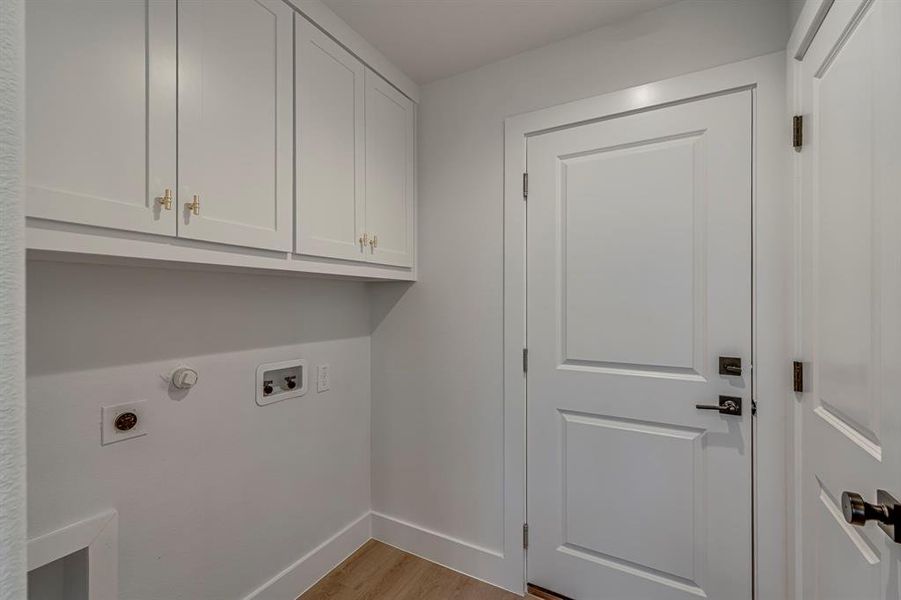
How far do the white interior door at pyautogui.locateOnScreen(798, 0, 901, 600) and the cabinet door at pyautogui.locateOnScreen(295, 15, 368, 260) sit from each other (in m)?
1.50

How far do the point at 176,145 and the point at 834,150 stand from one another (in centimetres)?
168

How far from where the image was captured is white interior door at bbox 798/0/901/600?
29.7 inches

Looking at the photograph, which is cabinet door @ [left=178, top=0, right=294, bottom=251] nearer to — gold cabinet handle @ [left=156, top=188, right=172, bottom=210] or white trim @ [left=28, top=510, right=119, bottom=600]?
gold cabinet handle @ [left=156, top=188, right=172, bottom=210]

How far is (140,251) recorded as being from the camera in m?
0.99

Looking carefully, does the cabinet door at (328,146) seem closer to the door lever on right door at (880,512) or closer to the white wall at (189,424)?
the white wall at (189,424)

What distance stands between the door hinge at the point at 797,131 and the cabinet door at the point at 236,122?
161 centimetres

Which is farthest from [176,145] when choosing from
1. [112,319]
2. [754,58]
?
[754,58]

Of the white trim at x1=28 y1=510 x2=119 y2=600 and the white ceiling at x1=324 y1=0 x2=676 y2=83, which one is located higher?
the white ceiling at x1=324 y1=0 x2=676 y2=83

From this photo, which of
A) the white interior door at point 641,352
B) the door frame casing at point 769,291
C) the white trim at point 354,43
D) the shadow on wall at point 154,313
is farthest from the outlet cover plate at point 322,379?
the door frame casing at point 769,291

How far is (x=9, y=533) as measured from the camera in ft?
1.07

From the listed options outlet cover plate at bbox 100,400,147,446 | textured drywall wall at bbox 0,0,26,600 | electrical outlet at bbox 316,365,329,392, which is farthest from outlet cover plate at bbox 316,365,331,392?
textured drywall wall at bbox 0,0,26,600

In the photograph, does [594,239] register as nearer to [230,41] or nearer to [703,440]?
[703,440]

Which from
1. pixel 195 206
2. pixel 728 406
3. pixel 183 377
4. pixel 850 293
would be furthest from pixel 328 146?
pixel 728 406

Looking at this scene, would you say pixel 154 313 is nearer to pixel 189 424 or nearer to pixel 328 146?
pixel 189 424
